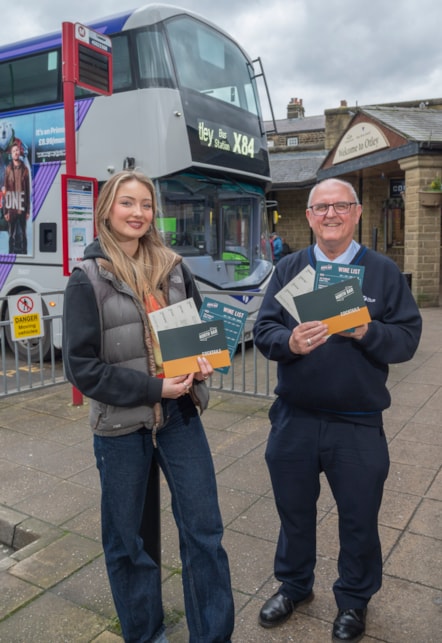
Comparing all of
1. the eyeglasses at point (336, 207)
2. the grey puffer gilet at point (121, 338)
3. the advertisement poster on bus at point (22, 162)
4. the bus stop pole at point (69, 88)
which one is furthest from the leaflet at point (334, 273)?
the advertisement poster on bus at point (22, 162)

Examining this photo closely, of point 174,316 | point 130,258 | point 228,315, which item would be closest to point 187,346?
point 174,316

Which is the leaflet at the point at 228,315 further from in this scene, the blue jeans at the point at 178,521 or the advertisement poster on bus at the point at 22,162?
the advertisement poster on bus at the point at 22,162

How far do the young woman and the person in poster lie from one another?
261 inches

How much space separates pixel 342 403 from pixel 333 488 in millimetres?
416

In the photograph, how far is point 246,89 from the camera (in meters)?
8.91

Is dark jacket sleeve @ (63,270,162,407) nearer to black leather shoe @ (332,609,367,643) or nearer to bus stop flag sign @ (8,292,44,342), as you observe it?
black leather shoe @ (332,609,367,643)

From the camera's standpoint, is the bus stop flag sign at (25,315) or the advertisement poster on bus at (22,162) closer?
the bus stop flag sign at (25,315)

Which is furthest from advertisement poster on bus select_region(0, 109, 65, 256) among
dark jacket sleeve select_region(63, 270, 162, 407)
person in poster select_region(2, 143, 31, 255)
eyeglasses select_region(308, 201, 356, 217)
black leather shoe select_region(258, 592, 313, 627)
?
black leather shoe select_region(258, 592, 313, 627)

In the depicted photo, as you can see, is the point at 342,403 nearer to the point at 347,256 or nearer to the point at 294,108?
the point at 347,256

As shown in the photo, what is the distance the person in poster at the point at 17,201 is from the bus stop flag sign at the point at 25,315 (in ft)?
8.41

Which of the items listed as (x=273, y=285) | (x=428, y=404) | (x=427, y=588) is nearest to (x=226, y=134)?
(x=428, y=404)

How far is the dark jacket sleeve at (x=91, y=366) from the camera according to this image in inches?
80.9

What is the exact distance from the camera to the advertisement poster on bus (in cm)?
798

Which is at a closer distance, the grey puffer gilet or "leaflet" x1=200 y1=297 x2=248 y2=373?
the grey puffer gilet
